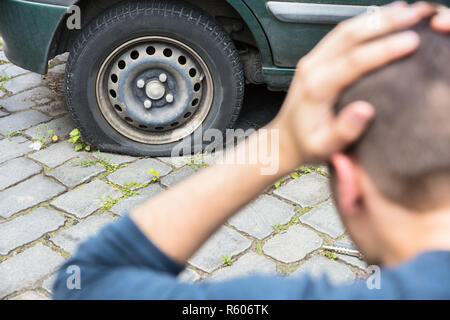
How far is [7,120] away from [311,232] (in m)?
2.51

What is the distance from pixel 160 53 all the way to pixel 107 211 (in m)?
1.08

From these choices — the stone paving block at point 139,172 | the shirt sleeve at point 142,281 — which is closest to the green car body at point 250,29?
the stone paving block at point 139,172

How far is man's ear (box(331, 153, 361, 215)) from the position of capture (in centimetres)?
107

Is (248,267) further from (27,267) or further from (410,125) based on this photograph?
(410,125)

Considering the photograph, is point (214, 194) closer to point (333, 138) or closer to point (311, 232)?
point (333, 138)

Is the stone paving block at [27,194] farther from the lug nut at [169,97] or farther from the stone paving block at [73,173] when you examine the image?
the lug nut at [169,97]

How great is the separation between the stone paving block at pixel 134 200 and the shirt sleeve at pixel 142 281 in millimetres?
2331

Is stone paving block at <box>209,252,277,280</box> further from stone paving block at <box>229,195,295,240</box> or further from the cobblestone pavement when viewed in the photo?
stone paving block at <box>229,195,295,240</box>

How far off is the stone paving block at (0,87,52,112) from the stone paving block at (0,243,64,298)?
182 centimetres

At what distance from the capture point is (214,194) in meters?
1.28

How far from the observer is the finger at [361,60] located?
3.34 ft

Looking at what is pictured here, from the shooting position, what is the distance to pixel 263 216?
3.63 metres

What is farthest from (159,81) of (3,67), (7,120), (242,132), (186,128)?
(3,67)

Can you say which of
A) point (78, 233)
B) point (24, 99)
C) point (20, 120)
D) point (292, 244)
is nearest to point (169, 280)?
point (292, 244)
